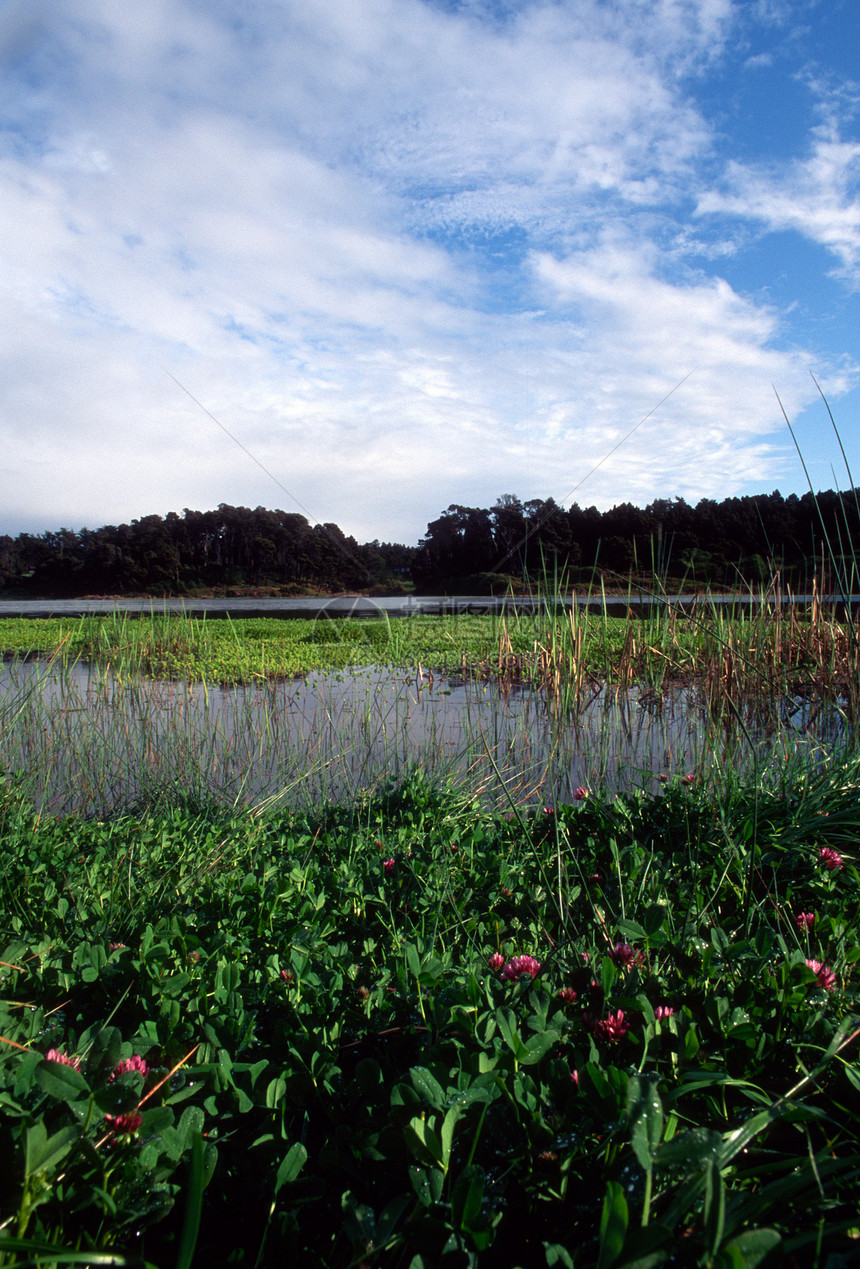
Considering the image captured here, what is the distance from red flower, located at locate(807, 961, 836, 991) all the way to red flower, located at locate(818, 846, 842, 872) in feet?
2.18

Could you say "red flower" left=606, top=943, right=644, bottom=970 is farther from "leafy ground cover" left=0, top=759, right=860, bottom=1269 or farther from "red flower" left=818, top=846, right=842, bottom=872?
"red flower" left=818, top=846, right=842, bottom=872

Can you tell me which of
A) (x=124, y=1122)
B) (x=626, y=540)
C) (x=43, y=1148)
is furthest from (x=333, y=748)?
(x=43, y=1148)

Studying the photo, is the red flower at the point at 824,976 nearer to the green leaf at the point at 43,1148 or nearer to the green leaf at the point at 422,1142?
the green leaf at the point at 422,1142

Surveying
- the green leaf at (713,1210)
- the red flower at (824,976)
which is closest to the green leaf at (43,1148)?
the green leaf at (713,1210)

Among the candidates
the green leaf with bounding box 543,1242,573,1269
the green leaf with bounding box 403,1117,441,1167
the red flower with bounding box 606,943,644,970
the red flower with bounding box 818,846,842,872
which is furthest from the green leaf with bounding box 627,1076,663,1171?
the red flower with bounding box 818,846,842,872

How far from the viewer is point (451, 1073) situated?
2.71 ft

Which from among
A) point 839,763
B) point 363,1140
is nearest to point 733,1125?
point 363,1140

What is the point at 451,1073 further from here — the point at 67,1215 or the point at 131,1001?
the point at 131,1001

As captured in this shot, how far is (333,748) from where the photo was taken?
396cm

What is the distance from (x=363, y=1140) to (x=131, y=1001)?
0.58 m

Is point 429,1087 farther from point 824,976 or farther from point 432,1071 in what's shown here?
point 824,976

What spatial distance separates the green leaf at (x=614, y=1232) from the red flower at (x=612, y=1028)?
420 millimetres

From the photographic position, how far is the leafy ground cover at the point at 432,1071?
2.12 ft

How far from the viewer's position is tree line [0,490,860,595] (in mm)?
5348
